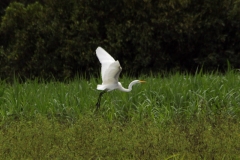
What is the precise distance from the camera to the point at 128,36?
15.3 meters

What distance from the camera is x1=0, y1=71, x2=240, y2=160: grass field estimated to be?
233 inches

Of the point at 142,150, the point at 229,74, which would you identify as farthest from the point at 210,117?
the point at 229,74

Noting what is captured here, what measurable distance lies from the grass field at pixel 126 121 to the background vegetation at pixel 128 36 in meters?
5.05

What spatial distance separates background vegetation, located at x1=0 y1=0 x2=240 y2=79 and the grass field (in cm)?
505

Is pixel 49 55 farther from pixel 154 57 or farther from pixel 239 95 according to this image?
pixel 239 95

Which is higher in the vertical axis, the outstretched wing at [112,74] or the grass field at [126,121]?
the outstretched wing at [112,74]

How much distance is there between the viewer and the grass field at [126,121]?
593cm

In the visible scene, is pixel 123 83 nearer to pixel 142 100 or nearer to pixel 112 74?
pixel 142 100

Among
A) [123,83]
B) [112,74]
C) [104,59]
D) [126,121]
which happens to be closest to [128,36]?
[123,83]

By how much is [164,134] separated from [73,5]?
9.87 m

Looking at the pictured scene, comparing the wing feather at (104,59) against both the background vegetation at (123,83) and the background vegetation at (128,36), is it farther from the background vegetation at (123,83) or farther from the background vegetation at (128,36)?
the background vegetation at (128,36)

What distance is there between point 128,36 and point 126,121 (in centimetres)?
730

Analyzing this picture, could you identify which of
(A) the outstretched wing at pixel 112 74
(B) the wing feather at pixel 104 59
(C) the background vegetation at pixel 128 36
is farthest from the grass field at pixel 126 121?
(C) the background vegetation at pixel 128 36

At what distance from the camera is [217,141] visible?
5953 millimetres
